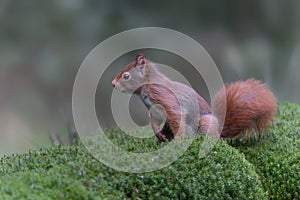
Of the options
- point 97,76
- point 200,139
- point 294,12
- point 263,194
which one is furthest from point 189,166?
point 294,12

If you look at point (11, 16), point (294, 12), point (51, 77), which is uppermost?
point (294, 12)

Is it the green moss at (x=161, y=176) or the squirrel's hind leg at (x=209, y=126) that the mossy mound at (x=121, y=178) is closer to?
the green moss at (x=161, y=176)

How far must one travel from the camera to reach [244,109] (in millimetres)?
4785

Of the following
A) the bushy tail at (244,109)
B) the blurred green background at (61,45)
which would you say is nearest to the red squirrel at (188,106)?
the bushy tail at (244,109)

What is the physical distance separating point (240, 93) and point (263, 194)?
998 millimetres

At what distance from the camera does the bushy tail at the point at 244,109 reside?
4785 mm

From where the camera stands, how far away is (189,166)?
13.1 ft

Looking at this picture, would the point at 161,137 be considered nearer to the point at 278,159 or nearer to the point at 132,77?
the point at 132,77

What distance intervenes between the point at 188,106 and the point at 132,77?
0.50 meters

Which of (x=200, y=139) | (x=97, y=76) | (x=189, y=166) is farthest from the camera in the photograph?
(x=97, y=76)

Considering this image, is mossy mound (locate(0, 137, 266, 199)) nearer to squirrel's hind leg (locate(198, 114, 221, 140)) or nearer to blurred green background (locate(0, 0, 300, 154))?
squirrel's hind leg (locate(198, 114, 221, 140))

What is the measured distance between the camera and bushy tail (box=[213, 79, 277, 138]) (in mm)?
4785

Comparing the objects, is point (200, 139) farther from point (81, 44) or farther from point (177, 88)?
point (81, 44)

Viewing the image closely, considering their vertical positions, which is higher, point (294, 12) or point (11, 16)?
point (294, 12)
